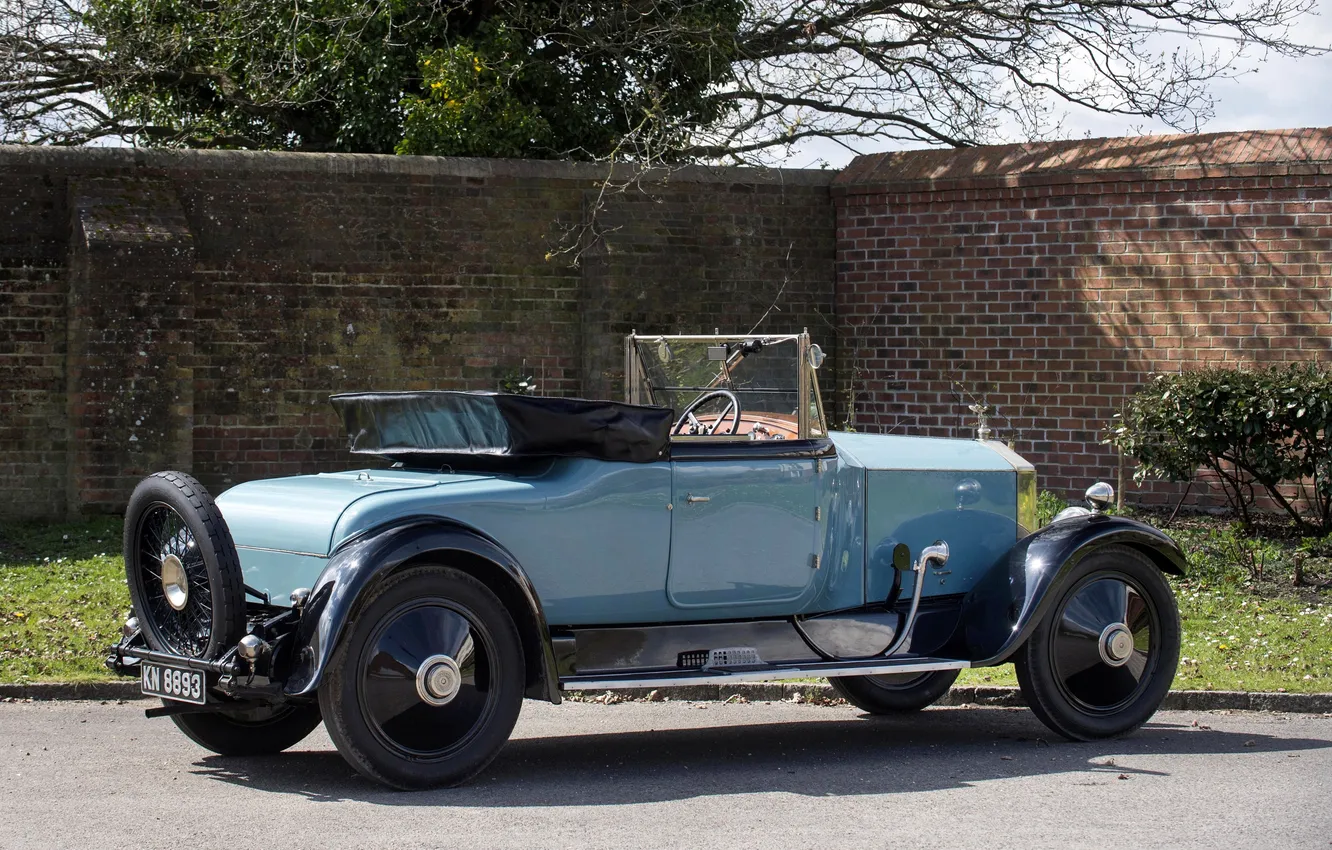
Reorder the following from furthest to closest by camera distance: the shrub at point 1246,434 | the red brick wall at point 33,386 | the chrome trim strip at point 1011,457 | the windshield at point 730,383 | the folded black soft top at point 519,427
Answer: the red brick wall at point 33,386 < the shrub at point 1246,434 < the chrome trim strip at point 1011,457 < the windshield at point 730,383 < the folded black soft top at point 519,427

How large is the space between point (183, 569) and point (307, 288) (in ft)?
24.9

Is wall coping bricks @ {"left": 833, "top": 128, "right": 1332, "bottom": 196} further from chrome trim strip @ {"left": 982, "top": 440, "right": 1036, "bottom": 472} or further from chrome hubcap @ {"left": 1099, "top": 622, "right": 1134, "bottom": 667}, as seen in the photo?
chrome hubcap @ {"left": 1099, "top": 622, "right": 1134, "bottom": 667}

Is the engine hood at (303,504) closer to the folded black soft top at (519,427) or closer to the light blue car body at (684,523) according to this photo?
the light blue car body at (684,523)

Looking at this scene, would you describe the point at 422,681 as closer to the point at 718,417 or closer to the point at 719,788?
the point at 719,788

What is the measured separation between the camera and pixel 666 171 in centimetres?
1398

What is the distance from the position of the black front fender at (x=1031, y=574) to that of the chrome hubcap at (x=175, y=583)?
3.26 meters

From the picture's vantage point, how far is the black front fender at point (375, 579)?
17.7 feet

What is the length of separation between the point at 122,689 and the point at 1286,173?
955cm

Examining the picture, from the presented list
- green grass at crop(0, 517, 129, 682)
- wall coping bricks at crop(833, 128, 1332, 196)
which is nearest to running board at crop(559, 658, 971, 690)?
green grass at crop(0, 517, 129, 682)

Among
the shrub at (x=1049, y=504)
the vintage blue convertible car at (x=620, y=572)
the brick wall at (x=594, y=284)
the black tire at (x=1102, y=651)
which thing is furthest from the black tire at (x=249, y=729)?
the shrub at (x=1049, y=504)

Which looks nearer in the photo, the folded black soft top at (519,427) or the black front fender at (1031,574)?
the folded black soft top at (519,427)

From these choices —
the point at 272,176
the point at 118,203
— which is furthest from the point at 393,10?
the point at 118,203

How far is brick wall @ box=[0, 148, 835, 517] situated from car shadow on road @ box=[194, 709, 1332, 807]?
6693mm

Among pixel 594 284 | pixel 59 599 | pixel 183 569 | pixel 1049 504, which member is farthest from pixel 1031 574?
pixel 594 284
